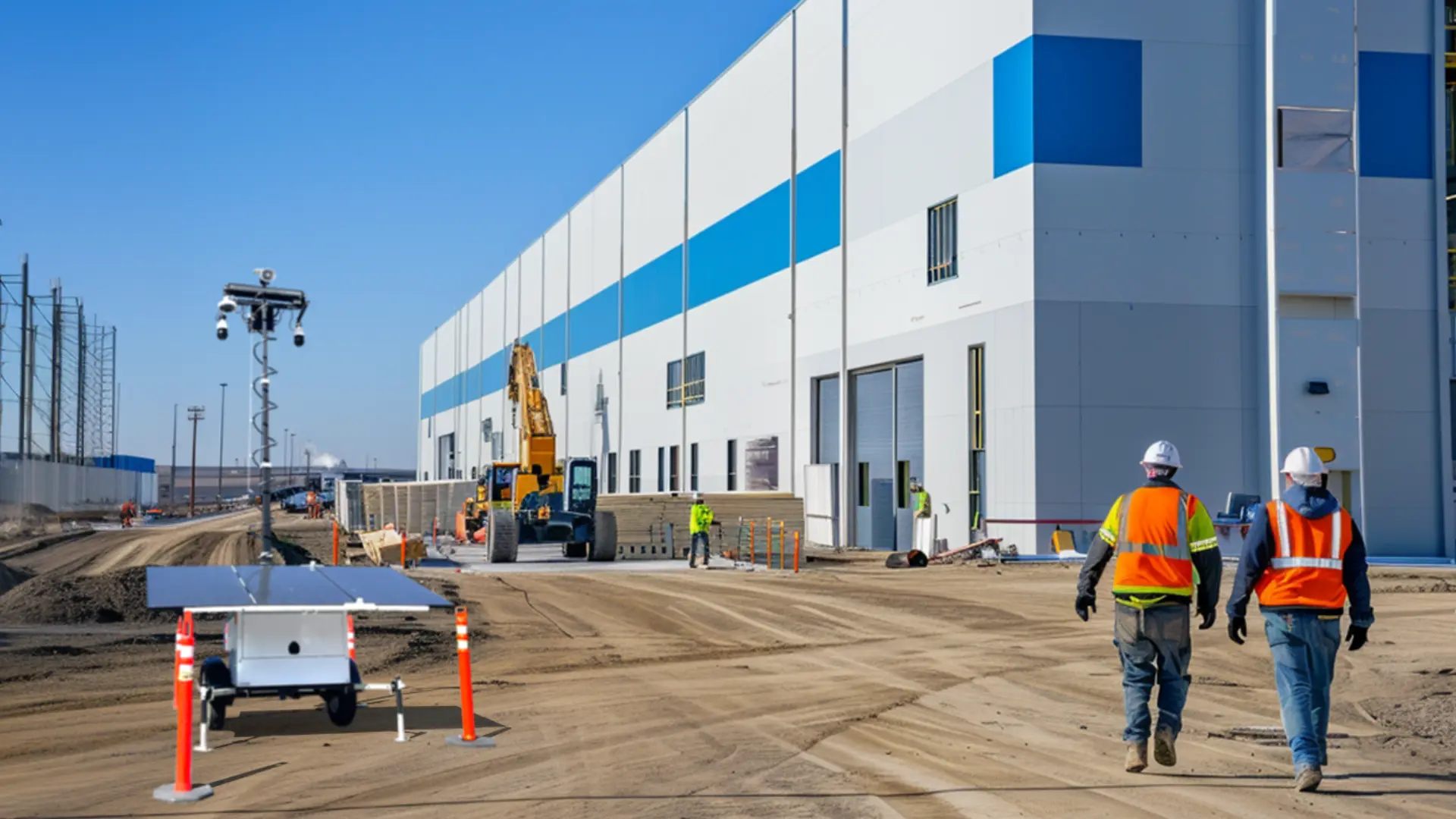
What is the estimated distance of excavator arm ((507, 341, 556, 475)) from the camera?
39.7 m

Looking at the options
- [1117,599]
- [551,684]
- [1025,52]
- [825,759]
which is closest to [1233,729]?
[1117,599]

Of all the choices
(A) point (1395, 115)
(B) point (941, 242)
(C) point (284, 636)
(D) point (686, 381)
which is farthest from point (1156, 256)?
(C) point (284, 636)

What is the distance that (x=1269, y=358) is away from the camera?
112ft

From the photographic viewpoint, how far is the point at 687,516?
38969 mm

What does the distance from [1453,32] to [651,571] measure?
2620cm

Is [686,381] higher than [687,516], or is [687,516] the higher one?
[686,381]

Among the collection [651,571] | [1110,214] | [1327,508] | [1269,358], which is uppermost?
[1110,214]

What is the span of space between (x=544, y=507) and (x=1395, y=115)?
24.0 metres

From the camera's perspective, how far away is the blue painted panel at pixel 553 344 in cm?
7544

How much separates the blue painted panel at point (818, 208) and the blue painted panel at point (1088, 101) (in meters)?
10.0

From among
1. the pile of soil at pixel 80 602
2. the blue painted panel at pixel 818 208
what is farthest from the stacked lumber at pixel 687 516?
the pile of soil at pixel 80 602

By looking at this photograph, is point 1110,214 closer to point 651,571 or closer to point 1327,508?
point 651,571

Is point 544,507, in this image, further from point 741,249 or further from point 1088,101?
point 1088,101

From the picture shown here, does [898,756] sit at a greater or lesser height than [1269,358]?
lesser
